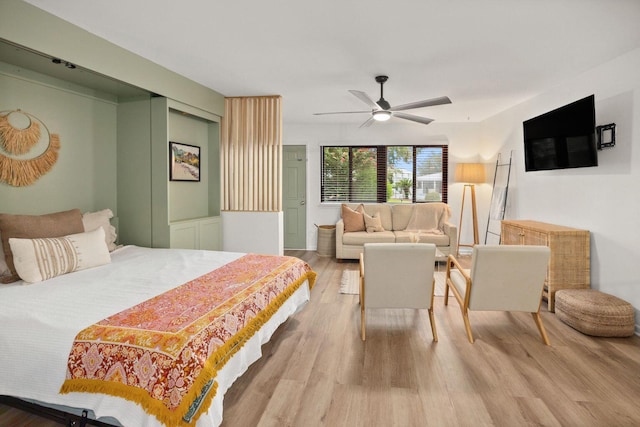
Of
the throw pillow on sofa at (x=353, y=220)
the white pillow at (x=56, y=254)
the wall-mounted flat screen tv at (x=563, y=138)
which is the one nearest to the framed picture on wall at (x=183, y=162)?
the white pillow at (x=56, y=254)

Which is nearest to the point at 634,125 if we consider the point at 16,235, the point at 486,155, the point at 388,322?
the point at 388,322

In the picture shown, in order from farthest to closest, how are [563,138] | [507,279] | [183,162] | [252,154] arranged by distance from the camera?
[252,154]
[183,162]
[563,138]
[507,279]

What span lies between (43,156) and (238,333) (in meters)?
2.64

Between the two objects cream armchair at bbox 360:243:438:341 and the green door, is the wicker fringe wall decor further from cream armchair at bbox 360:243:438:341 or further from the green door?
the green door

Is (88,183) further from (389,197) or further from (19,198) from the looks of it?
(389,197)

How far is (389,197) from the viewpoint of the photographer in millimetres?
7066

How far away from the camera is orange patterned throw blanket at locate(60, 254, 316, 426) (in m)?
1.52

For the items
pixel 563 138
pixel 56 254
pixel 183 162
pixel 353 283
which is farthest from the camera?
pixel 353 283

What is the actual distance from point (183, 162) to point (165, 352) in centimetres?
337

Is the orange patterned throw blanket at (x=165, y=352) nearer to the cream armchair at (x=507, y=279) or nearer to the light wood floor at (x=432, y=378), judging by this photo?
the light wood floor at (x=432, y=378)

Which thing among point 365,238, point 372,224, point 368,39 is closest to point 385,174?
point 372,224

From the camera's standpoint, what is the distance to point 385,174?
7.04m

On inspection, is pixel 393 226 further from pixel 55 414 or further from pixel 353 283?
pixel 55 414

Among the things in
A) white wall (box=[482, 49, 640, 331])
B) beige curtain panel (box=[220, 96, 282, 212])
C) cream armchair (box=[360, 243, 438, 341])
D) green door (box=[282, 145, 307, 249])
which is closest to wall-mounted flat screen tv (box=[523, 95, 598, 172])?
white wall (box=[482, 49, 640, 331])
